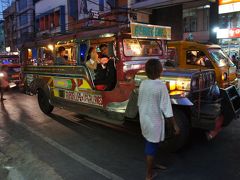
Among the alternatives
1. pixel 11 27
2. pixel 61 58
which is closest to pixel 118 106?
pixel 61 58

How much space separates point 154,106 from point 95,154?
6.45 feet

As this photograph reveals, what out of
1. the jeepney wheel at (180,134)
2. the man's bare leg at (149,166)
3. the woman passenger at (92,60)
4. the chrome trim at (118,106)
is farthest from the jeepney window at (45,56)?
the man's bare leg at (149,166)

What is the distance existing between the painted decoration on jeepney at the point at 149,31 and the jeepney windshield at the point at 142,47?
9.4 inches

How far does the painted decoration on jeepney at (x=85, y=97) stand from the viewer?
21.3 feet

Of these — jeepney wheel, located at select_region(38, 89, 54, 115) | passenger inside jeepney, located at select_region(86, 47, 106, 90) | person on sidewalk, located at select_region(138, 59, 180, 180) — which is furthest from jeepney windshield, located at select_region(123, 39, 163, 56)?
jeepney wheel, located at select_region(38, 89, 54, 115)

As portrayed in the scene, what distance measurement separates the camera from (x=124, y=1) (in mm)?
18391

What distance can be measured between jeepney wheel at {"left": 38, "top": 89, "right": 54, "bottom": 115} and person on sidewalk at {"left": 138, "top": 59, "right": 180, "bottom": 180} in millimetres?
5155

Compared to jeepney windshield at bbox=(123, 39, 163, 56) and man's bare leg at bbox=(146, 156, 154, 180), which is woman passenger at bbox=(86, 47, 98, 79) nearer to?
jeepney windshield at bbox=(123, 39, 163, 56)

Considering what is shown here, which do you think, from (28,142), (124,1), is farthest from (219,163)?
(124,1)

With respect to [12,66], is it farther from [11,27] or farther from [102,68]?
[11,27]

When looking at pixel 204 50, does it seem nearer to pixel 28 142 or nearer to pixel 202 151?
pixel 202 151

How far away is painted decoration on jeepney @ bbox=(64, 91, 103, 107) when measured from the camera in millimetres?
6480

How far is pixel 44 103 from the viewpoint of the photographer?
345 inches

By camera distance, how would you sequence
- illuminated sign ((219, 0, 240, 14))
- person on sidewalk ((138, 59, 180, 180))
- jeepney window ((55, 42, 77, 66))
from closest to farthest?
person on sidewalk ((138, 59, 180, 180)) → jeepney window ((55, 42, 77, 66)) → illuminated sign ((219, 0, 240, 14))
